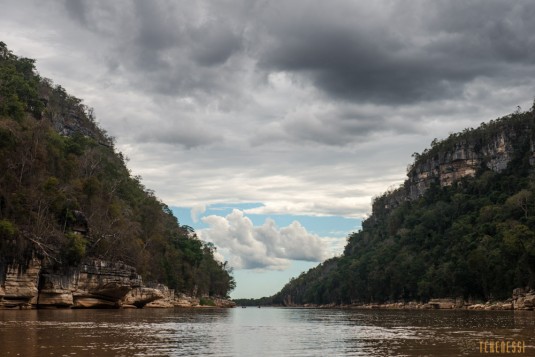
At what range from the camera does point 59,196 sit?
5503 cm

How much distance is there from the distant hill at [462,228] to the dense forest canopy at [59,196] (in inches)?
2050

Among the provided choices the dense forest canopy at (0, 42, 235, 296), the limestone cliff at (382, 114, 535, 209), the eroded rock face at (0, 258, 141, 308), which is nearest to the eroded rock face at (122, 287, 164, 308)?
the eroded rock face at (0, 258, 141, 308)

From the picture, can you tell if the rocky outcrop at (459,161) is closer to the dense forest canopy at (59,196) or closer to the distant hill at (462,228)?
the distant hill at (462,228)

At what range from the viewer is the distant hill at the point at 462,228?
9025 cm

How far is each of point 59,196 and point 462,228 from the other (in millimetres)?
90022

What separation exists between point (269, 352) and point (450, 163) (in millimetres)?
152967

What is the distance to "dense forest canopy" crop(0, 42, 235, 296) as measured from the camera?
50.9m

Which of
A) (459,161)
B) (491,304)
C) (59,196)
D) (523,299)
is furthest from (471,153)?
(59,196)

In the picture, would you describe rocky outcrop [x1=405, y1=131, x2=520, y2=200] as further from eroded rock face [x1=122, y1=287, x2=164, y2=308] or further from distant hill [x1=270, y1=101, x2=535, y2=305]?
eroded rock face [x1=122, y1=287, x2=164, y2=308]

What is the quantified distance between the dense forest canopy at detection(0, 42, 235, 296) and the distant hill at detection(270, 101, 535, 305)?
52.1 metres

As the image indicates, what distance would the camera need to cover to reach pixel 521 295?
7656 centimetres

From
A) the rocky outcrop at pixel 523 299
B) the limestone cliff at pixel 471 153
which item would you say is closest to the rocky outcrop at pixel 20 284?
the rocky outcrop at pixel 523 299

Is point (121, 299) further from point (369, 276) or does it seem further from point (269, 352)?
point (369, 276)

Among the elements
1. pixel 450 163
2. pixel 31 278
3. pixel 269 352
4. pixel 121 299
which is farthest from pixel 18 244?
pixel 450 163
